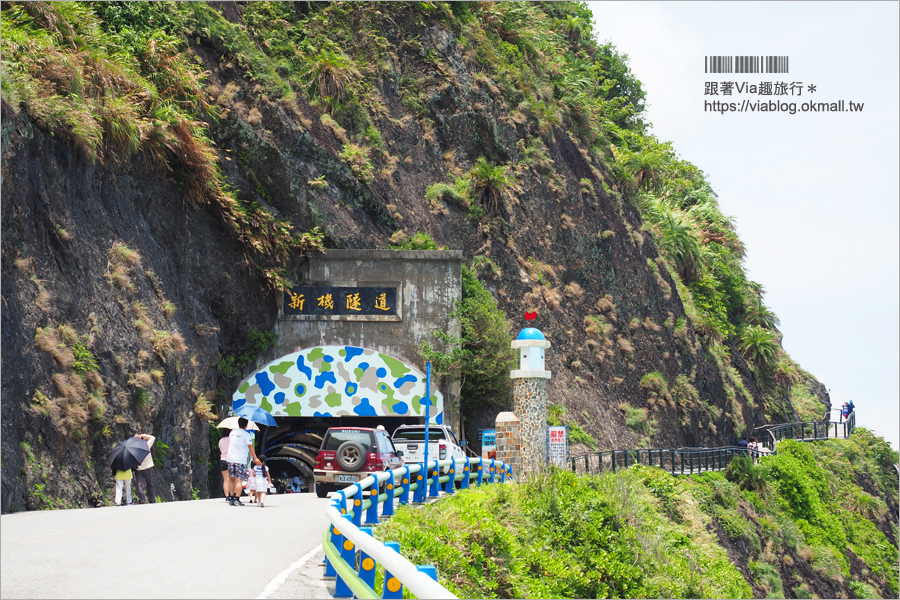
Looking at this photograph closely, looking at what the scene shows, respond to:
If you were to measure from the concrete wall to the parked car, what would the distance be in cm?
497

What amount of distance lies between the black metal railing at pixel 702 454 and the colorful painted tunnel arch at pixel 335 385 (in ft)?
19.7

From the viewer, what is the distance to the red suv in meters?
20.2

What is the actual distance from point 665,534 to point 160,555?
55.4ft

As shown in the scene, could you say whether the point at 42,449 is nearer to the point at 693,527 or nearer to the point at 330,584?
the point at 330,584

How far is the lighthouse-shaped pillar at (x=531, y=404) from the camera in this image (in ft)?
77.4

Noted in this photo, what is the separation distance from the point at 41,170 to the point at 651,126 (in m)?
52.8

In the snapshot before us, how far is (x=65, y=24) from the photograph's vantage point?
22.9 metres

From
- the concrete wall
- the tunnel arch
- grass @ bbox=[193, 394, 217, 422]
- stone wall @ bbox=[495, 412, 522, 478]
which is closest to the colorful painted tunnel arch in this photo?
the tunnel arch

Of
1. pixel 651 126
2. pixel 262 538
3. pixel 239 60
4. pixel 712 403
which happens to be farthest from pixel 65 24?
pixel 651 126

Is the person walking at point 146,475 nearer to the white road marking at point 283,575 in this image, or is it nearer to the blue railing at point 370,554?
the blue railing at point 370,554

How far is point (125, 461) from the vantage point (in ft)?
60.1

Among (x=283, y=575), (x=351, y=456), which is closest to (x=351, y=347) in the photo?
(x=351, y=456)

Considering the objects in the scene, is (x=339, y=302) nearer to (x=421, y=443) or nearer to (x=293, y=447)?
(x=293, y=447)

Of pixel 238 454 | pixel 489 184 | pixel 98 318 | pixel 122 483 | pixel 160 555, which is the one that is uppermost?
pixel 489 184
